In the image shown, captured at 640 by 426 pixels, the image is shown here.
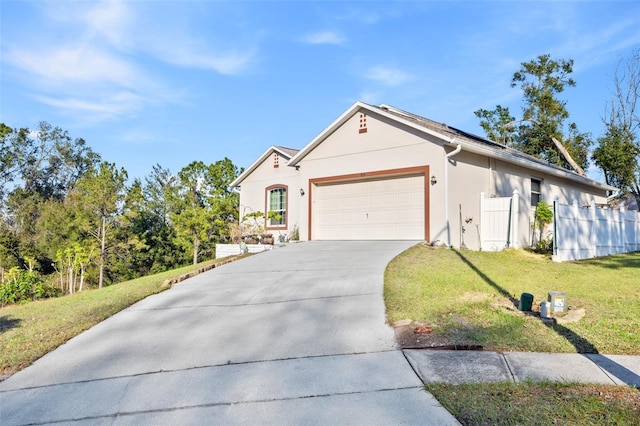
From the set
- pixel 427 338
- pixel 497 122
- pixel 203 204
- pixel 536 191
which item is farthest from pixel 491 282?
pixel 497 122

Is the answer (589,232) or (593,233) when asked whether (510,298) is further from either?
(593,233)

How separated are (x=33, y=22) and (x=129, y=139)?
12.7 meters

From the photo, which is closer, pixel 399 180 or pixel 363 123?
pixel 399 180

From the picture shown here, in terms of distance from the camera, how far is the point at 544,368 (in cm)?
433

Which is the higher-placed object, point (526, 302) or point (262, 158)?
point (262, 158)

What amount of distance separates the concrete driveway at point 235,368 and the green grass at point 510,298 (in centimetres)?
73

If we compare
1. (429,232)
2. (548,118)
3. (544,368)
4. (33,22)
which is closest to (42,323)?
(544,368)

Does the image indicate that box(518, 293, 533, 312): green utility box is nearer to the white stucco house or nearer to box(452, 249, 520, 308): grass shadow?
box(452, 249, 520, 308): grass shadow

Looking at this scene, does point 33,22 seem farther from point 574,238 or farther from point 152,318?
point 574,238

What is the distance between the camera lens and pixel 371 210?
15.0 m

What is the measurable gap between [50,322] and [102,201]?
618 inches

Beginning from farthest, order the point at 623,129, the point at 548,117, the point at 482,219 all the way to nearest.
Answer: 1. the point at 548,117
2. the point at 623,129
3. the point at 482,219

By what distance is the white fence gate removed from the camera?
1362 cm

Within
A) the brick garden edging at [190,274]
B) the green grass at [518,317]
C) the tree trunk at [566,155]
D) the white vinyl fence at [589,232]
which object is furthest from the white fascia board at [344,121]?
the tree trunk at [566,155]
